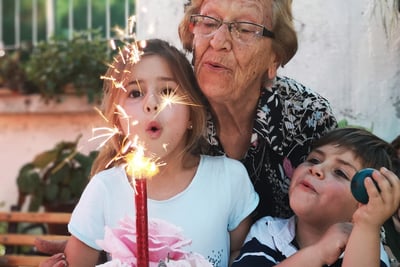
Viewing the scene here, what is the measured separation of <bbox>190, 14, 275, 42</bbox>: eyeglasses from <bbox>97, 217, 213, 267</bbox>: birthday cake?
0.78 m

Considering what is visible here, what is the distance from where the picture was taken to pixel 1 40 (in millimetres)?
5824

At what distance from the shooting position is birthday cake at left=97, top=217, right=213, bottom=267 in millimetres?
1831

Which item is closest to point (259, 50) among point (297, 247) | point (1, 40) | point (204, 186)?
point (204, 186)

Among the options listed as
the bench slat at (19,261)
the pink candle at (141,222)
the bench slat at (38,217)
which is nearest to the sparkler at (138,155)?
the pink candle at (141,222)

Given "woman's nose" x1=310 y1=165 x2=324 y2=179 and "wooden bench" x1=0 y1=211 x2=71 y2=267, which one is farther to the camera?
"wooden bench" x1=0 y1=211 x2=71 y2=267

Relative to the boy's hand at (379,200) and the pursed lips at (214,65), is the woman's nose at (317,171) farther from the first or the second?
the pursed lips at (214,65)

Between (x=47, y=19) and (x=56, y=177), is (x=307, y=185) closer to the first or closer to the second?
(x=56, y=177)

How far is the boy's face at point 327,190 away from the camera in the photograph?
2.26 m

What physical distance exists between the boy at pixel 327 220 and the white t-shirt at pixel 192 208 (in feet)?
0.26

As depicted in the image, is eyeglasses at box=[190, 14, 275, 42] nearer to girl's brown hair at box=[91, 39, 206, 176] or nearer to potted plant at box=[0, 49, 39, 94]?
girl's brown hair at box=[91, 39, 206, 176]

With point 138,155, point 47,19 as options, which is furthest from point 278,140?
point 47,19

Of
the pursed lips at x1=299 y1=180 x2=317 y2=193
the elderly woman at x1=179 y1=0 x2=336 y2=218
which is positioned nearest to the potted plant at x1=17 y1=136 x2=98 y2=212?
the elderly woman at x1=179 y1=0 x2=336 y2=218

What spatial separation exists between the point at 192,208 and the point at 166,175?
0.13 m

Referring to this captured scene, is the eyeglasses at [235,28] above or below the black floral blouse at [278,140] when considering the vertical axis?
above
